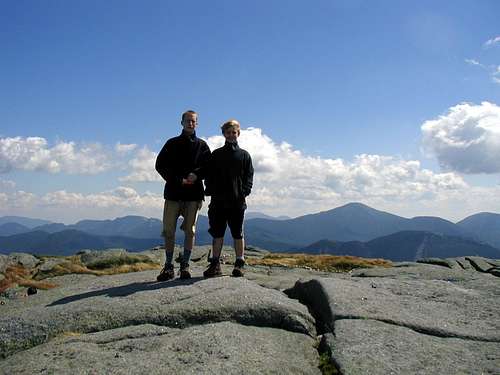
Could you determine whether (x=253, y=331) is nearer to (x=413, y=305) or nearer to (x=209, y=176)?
(x=413, y=305)

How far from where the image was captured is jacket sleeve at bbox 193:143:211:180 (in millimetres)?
13133

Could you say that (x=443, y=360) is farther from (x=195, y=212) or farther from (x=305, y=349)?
(x=195, y=212)

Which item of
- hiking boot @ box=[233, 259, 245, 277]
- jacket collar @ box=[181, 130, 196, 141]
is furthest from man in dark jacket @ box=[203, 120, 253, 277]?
jacket collar @ box=[181, 130, 196, 141]

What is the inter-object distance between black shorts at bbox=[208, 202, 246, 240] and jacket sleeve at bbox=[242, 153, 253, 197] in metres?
0.60

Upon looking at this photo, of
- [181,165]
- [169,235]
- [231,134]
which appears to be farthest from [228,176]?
[169,235]

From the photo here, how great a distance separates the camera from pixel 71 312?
373 inches

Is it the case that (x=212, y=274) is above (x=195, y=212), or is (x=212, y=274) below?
below

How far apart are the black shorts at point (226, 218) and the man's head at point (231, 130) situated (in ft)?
7.38

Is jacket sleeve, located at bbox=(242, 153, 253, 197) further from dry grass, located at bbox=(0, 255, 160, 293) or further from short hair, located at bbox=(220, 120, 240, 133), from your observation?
dry grass, located at bbox=(0, 255, 160, 293)

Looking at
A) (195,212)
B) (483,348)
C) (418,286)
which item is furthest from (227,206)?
(483,348)

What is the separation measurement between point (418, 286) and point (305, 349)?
22.0 ft

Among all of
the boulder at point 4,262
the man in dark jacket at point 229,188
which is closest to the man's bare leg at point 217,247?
the man in dark jacket at point 229,188

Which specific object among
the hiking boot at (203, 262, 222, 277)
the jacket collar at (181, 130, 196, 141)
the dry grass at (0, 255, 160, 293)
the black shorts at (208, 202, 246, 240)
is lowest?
the dry grass at (0, 255, 160, 293)

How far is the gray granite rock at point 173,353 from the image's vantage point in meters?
6.74
